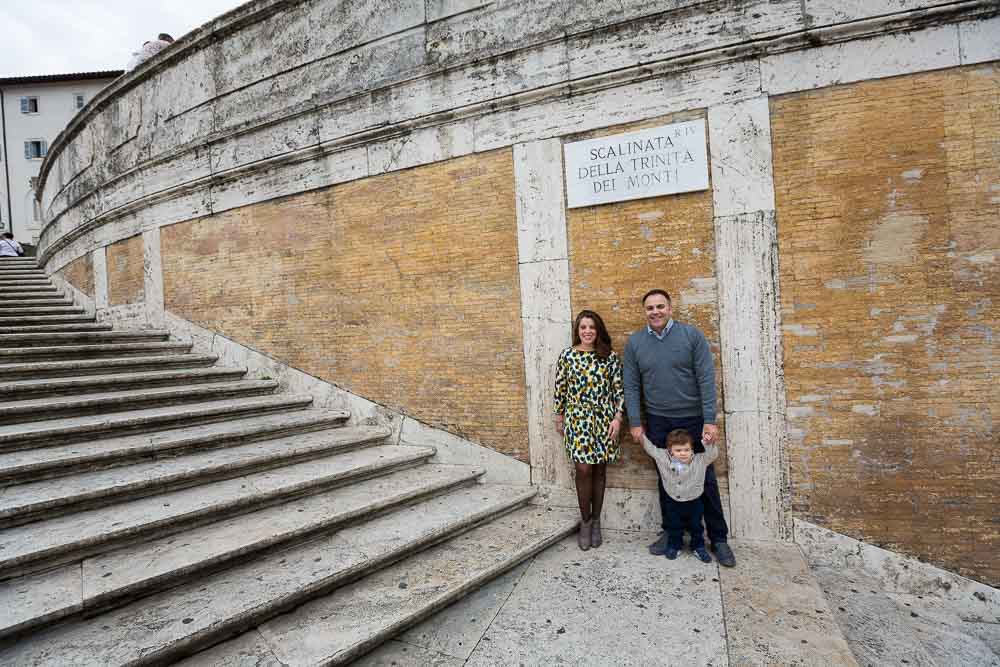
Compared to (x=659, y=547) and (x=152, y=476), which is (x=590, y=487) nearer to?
(x=659, y=547)

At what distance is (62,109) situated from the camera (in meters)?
27.4

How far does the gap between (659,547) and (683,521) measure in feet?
0.95

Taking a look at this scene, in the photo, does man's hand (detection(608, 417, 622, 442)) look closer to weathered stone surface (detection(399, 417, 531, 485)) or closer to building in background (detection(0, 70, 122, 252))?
weathered stone surface (detection(399, 417, 531, 485))

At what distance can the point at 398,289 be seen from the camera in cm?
544

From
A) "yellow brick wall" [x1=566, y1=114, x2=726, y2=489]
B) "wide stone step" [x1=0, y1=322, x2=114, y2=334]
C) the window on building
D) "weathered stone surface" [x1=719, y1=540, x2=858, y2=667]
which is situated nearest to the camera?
"weathered stone surface" [x1=719, y1=540, x2=858, y2=667]

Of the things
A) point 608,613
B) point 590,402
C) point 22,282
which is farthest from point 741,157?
point 22,282

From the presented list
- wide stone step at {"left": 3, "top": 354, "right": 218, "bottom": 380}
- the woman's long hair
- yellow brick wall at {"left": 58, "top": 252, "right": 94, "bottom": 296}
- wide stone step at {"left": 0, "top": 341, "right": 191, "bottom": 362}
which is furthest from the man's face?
yellow brick wall at {"left": 58, "top": 252, "right": 94, "bottom": 296}

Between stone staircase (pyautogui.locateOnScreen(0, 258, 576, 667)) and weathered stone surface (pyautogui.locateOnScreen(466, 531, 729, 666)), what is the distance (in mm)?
326

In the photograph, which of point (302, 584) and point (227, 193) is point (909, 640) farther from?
point (227, 193)

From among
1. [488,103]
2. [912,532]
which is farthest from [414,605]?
[488,103]

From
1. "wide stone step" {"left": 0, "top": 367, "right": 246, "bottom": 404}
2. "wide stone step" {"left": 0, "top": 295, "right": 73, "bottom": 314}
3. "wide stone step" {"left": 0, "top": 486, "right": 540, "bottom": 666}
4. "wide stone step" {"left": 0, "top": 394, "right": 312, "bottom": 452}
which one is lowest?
"wide stone step" {"left": 0, "top": 486, "right": 540, "bottom": 666}

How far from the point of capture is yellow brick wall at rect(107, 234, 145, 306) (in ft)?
23.9

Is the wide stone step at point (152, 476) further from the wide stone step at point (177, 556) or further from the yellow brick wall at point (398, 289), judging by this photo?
the yellow brick wall at point (398, 289)

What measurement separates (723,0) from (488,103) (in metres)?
Answer: 2.23
